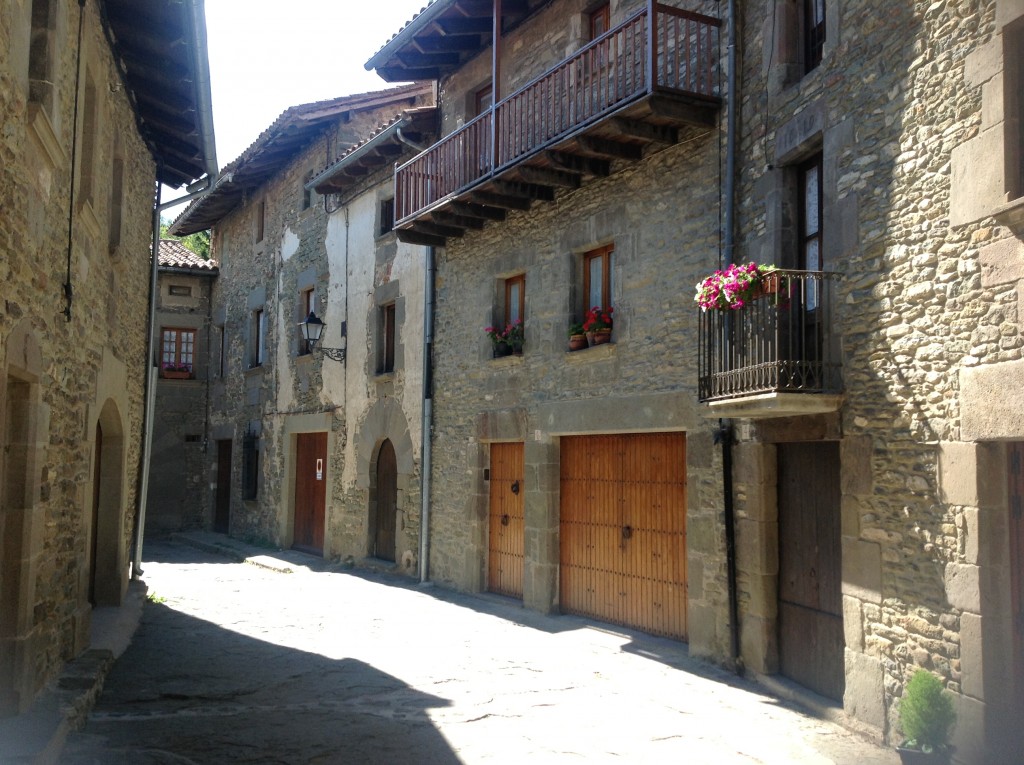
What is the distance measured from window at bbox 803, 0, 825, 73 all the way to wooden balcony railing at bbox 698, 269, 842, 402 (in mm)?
1792

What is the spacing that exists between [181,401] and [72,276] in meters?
15.5

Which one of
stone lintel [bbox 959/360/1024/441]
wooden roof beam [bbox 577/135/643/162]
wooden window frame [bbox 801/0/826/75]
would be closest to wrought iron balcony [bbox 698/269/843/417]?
stone lintel [bbox 959/360/1024/441]

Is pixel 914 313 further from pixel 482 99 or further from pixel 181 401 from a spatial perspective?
pixel 181 401

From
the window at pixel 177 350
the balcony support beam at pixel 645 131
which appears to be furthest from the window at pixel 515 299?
the window at pixel 177 350

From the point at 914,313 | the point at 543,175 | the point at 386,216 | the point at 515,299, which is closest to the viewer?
the point at 914,313

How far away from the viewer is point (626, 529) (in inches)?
373

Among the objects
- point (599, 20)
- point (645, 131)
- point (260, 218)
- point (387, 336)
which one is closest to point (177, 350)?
point (260, 218)

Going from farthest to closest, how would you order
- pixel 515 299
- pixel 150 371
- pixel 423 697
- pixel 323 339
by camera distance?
pixel 323 339 < pixel 150 371 < pixel 515 299 < pixel 423 697

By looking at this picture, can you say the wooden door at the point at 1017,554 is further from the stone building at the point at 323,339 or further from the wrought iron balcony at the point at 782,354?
the stone building at the point at 323,339

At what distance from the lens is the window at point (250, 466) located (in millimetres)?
19125

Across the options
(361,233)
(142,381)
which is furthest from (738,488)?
(361,233)

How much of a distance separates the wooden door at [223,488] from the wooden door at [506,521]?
10.3 m

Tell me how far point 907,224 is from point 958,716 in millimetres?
2936

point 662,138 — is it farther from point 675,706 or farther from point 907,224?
point 675,706
